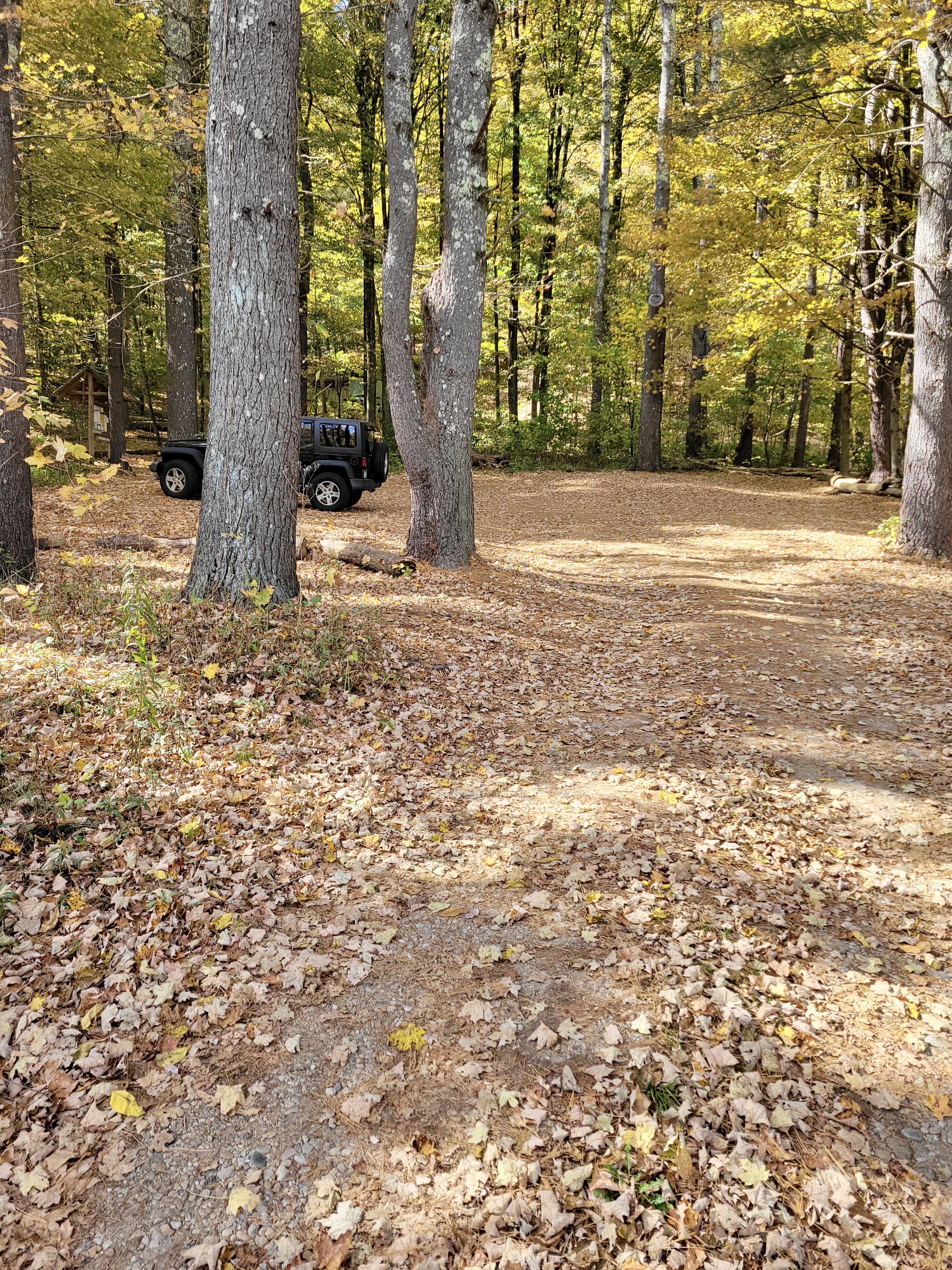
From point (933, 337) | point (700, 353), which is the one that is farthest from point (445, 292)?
point (700, 353)

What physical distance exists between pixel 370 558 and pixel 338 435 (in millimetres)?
5606

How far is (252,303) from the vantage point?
241 inches

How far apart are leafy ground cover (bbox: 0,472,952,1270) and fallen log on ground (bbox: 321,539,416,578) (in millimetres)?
2129

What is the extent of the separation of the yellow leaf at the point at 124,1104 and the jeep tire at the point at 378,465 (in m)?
12.4

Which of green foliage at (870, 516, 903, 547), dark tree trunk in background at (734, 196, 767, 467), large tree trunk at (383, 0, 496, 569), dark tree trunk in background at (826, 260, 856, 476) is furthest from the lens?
dark tree trunk in background at (734, 196, 767, 467)

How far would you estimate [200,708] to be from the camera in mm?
5145

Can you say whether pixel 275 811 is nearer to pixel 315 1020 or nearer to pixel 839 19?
pixel 315 1020

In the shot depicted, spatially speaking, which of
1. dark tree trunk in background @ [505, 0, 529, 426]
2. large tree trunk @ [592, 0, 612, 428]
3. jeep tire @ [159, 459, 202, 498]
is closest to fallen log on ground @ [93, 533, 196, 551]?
jeep tire @ [159, 459, 202, 498]

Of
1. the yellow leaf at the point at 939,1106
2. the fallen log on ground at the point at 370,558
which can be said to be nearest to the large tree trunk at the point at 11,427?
the fallen log on ground at the point at 370,558

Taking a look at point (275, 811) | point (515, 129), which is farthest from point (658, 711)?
point (515, 129)

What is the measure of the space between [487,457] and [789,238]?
10301 mm

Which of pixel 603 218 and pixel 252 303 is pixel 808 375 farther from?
pixel 252 303

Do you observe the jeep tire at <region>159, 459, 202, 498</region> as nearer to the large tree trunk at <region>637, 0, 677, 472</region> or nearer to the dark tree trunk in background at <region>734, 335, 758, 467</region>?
the large tree trunk at <region>637, 0, 677, 472</region>

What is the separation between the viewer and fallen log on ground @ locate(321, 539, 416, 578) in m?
9.12
